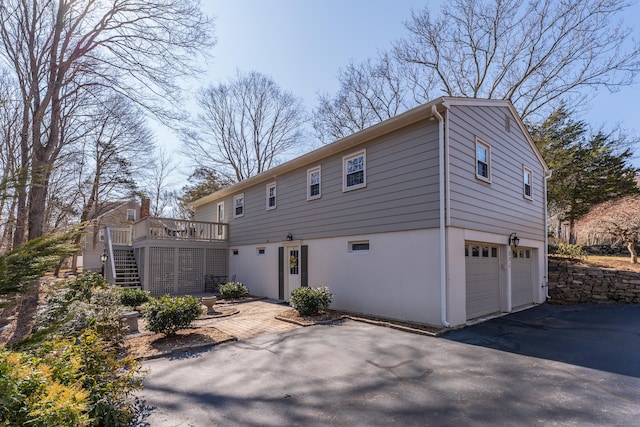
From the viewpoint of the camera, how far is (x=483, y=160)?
893cm

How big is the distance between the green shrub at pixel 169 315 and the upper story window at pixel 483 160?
24.6 feet

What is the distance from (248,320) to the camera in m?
8.46

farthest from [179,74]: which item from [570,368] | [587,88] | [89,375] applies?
[587,88]

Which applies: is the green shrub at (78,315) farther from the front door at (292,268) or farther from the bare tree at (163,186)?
the bare tree at (163,186)

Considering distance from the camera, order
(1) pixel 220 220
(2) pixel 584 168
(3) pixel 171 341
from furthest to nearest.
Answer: (2) pixel 584 168 → (1) pixel 220 220 → (3) pixel 171 341

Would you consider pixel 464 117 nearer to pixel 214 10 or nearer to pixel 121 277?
pixel 214 10

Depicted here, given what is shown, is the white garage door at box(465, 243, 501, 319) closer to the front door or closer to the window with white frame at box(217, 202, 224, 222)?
the front door

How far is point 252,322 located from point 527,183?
387 inches

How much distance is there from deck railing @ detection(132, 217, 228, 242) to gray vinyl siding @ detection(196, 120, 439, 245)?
155 inches

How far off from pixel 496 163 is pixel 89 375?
10.0 meters

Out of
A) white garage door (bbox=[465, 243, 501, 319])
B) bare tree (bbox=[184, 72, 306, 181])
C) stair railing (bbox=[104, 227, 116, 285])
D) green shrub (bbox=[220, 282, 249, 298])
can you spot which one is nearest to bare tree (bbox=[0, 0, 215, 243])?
stair railing (bbox=[104, 227, 116, 285])

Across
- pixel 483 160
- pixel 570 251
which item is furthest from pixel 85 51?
pixel 570 251

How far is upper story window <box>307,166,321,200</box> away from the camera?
35.7ft

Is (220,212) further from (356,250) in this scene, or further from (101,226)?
(356,250)
